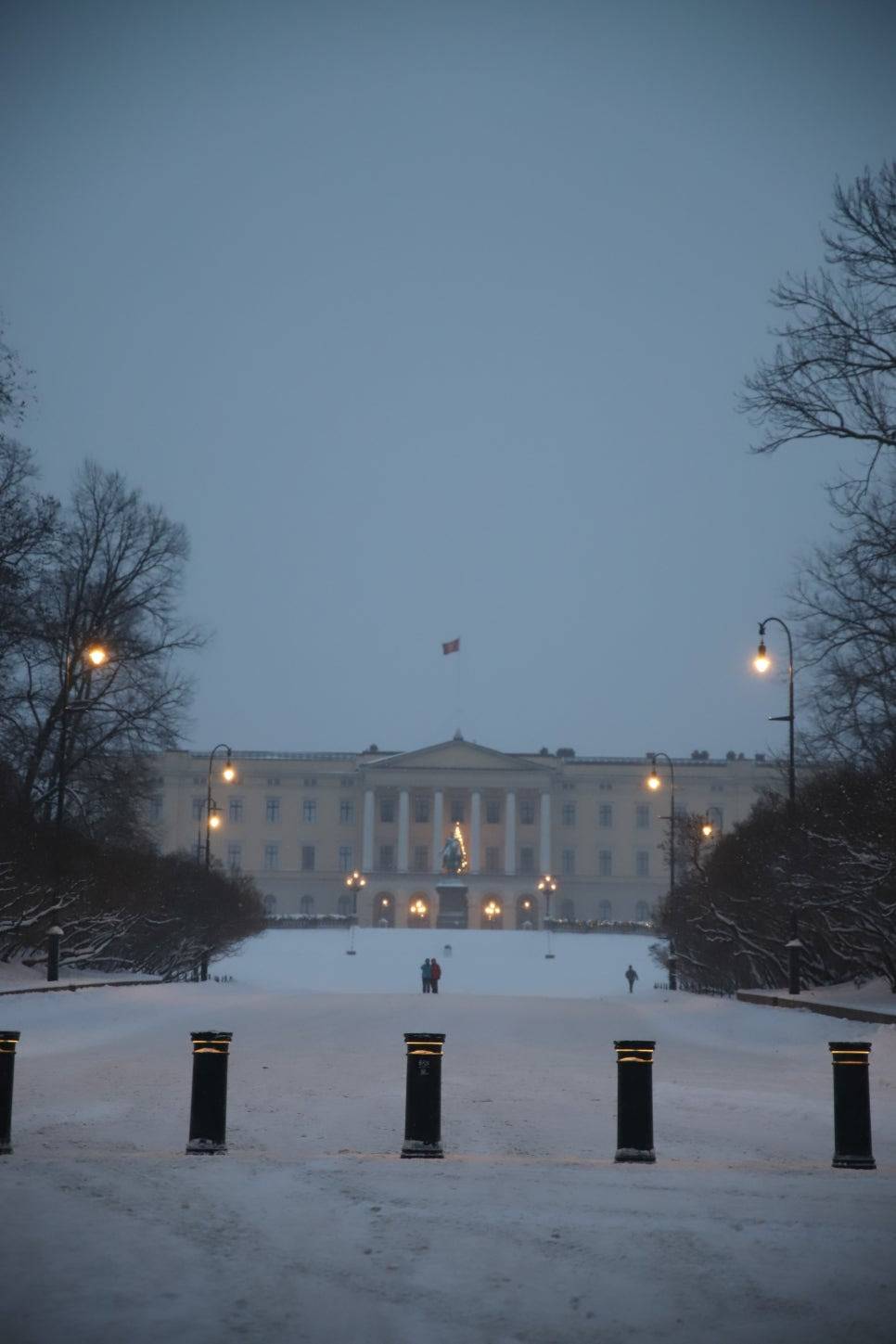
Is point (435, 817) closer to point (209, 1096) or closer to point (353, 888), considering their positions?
point (353, 888)

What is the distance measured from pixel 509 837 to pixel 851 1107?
139 meters

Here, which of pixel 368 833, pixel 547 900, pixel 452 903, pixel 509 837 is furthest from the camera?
pixel 368 833

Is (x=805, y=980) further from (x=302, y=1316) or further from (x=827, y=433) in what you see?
(x=302, y=1316)

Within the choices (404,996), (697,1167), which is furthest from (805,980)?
(697,1167)

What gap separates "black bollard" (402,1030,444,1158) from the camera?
387 inches

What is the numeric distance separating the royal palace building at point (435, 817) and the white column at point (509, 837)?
13 centimetres

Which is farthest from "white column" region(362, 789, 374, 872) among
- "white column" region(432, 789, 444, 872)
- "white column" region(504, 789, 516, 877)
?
"white column" region(504, 789, 516, 877)

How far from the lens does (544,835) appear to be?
491 feet

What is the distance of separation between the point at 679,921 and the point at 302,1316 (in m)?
46.3

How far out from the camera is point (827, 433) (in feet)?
74.6

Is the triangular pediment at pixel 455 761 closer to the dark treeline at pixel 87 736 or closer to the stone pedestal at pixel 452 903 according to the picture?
the stone pedestal at pixel 452 903

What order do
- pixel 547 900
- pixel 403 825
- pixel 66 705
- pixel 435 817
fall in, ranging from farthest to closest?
pixel 435 817, pixel 403 825, pixel 547 900, pixel 66 705

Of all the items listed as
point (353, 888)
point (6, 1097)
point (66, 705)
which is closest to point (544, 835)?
point (353, 888)

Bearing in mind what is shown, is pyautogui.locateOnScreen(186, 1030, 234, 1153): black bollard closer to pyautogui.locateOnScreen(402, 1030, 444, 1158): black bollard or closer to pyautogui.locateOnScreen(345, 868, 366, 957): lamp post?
pyautogui.locateOnScreen(402, 1030, 444, 1158): black bollard
